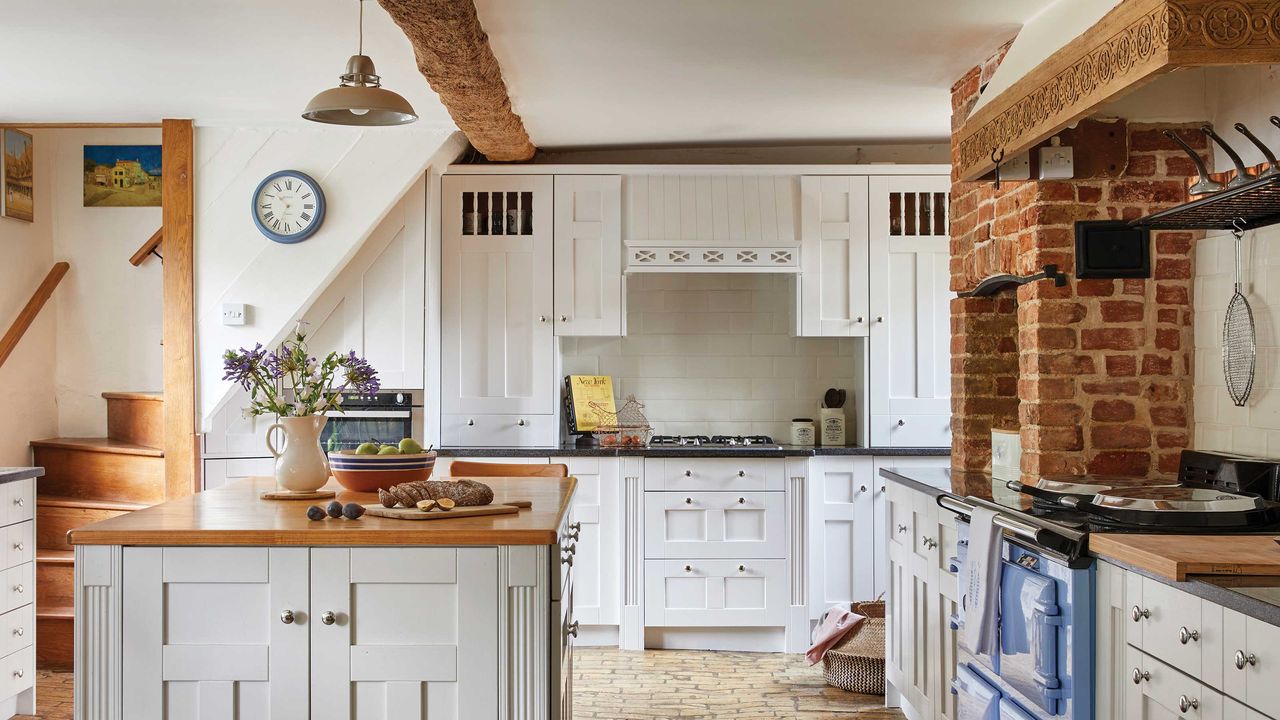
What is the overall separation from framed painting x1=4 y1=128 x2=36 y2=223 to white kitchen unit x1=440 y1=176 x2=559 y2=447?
224 centimetres

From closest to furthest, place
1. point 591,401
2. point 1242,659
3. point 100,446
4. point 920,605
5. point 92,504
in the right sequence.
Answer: point 1242,659 → point 920,605 → point 92,504 → point 100,446 → point 591,401

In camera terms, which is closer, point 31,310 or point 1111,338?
point 1111,338

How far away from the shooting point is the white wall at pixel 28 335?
5.27 metres

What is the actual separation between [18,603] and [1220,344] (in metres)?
4.32

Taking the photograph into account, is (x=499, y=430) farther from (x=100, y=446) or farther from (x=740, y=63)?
(x=740, y=63)

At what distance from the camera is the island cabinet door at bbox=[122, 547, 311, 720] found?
2445mm

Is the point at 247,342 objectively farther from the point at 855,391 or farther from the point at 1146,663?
the point at 1146,663

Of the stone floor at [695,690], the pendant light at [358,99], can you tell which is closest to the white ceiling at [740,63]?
the pendant light at [358,99]

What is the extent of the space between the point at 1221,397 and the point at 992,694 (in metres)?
1.17

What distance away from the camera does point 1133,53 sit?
224 cm

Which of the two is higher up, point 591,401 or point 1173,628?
point 591,401

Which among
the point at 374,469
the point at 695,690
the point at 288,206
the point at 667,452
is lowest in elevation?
the point at 695,690

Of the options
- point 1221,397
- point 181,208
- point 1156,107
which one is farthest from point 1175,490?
point 181,208

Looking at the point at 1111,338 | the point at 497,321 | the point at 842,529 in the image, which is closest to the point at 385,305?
the point at 497,321
